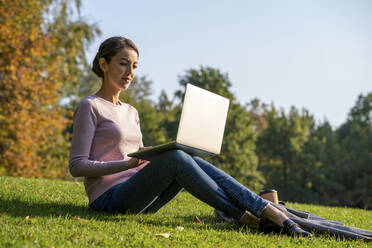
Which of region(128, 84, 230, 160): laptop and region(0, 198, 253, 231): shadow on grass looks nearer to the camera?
region(128, 84, 230, 160): laptop

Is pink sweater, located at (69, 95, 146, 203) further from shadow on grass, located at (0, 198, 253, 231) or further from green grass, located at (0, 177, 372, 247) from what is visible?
green grass, located at (0, 177, 372, 247)

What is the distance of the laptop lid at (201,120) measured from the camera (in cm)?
294

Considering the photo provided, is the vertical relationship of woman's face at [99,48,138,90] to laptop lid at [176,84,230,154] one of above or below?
above

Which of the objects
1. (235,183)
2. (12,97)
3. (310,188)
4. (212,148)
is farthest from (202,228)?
(310,188)

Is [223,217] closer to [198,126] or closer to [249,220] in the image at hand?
[249,220]

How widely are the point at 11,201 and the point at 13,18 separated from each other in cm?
934

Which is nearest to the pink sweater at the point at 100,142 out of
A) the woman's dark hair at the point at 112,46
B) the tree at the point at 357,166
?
the woman's dark hair at the point at 112,46

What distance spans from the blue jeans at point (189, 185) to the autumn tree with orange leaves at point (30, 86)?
9.29 meters

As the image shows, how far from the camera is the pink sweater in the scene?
3232mm

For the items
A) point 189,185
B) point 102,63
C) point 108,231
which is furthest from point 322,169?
point 108,231

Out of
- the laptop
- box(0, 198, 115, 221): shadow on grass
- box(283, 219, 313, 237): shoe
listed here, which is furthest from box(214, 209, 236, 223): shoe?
box(0, 198, 115, 221): shadow on grass

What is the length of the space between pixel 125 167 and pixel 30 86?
32.7 feet

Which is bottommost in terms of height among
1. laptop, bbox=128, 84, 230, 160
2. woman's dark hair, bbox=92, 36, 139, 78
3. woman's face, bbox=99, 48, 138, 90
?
laptop, bbox=128, 84, 230, 160

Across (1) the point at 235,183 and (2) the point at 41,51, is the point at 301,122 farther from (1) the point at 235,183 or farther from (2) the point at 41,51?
(1) the point at 235,183
